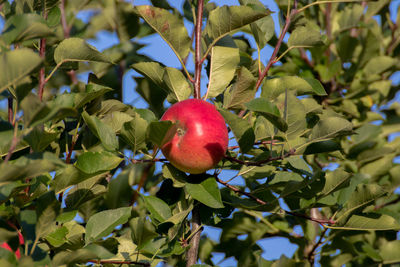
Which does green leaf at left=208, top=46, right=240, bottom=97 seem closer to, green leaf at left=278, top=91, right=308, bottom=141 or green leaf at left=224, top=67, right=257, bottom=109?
green leaf at left=224, top=67, right=257, bottom=109

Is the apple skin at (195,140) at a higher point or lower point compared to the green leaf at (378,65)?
higher

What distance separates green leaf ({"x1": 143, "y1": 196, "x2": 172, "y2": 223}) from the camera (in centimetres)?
122

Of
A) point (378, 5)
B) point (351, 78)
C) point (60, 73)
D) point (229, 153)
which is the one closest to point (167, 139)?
point (229, 153)

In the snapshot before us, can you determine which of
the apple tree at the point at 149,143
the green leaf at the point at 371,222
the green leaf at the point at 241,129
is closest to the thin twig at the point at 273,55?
the apple tree at the point at 149,143

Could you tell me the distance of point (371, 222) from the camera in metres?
1.36

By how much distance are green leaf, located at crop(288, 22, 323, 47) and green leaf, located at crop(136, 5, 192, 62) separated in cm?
36

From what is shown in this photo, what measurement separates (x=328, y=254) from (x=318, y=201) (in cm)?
68

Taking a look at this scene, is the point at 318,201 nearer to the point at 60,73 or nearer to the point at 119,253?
the point at 119,253

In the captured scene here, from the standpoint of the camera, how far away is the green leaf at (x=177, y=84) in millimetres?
1326

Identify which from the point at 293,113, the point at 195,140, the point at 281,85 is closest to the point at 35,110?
the point at 195,140

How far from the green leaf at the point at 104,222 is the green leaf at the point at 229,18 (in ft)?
1.81

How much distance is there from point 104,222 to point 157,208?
0.48ft

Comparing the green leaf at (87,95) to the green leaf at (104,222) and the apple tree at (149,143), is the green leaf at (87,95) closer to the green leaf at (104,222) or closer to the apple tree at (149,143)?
the apple tree at (149,143)

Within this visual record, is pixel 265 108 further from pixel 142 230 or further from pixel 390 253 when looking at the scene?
pixel 390 253
